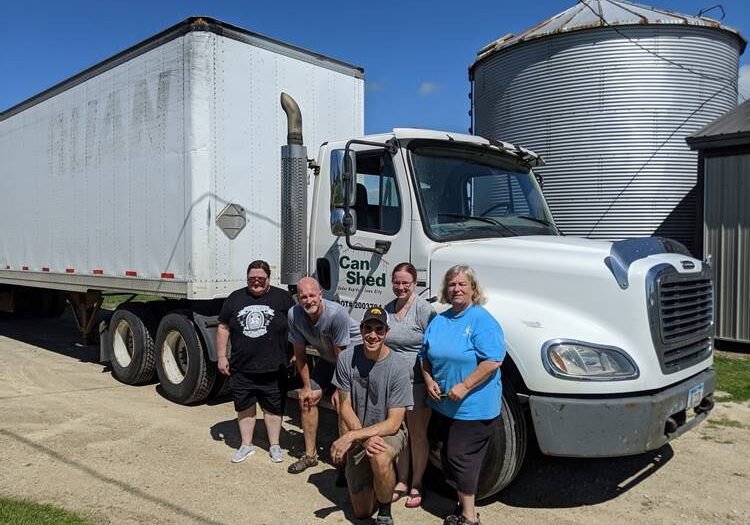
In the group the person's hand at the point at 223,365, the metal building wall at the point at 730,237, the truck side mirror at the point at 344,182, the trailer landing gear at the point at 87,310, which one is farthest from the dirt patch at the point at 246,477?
the metal building wall at the point at 730,237

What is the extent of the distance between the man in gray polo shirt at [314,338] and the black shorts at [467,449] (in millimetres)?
1192

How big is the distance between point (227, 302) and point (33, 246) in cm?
567

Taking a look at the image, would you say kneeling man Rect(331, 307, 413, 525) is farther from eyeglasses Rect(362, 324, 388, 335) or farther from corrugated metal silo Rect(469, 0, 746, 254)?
corrugated metal silo Rect(469, 0, 746, 254)

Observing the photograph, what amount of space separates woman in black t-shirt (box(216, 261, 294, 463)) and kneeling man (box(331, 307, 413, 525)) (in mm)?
1314

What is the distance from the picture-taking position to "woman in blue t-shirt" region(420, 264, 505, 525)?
3.93m

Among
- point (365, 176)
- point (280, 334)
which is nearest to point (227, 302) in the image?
point (280, 334)

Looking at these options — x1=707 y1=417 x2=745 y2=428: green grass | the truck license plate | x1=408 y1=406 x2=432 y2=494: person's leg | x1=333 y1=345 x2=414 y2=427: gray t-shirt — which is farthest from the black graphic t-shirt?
x1=707 y1=417 x2=745 y2=428: green grass

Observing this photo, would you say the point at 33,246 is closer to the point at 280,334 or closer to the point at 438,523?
the point at 280,334

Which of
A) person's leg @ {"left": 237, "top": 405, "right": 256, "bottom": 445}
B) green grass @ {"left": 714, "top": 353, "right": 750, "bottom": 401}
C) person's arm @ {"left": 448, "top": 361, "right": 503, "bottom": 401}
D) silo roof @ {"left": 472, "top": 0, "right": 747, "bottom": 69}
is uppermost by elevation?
silo roof @ {"left": 472, "top": 0, "right": 747, "bottom": 69}

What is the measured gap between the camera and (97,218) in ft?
27.1

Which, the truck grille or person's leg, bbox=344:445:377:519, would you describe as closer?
person's leg, bbox=344:445:377:519

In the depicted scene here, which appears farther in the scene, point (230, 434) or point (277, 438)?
point (230, 434)

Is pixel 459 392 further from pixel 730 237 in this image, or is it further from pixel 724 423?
pixel 730 237

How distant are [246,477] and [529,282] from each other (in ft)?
8.58
